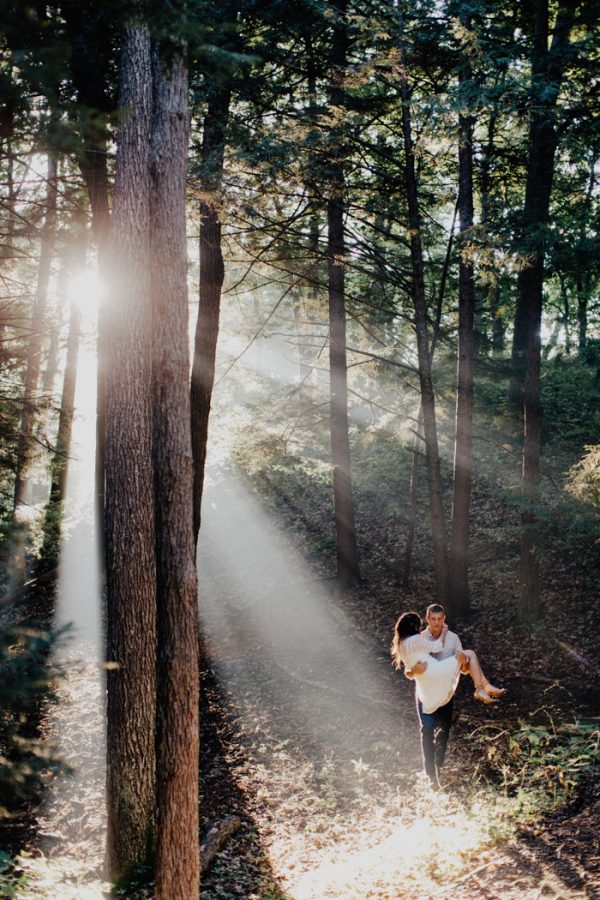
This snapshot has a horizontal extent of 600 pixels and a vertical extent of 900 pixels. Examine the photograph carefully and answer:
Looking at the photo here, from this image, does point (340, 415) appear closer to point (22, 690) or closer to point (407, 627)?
point (407, 627)

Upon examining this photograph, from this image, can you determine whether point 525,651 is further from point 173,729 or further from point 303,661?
point 173,729

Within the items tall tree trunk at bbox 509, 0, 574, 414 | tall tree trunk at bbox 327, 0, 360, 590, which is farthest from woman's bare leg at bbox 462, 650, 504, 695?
tall tree trunk at bbox 327, 0, 360, 590

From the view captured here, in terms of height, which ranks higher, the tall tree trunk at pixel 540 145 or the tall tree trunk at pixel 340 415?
the tall tree trunk at pixel 540 145

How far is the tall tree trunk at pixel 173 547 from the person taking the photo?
199 inches

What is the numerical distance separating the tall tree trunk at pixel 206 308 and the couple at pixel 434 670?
414 centimetres

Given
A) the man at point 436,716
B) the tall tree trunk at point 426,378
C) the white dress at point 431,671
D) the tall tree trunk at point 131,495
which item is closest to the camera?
the tall tree trunk at point 131,495

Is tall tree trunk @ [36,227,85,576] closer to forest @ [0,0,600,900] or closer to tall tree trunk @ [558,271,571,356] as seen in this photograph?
forest @ [0,0,600,900]

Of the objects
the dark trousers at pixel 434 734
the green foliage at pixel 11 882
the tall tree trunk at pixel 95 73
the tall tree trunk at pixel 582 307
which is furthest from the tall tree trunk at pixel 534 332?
the green foliage at pixel 11 882

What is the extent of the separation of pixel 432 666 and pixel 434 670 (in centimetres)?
5

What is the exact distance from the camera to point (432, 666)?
6457mm

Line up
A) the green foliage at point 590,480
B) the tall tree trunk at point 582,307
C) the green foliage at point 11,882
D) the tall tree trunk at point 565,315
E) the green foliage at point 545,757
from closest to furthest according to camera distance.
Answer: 1. the green foliage at point 11,882
2. the green foliage at point 545,757
3. the green foliage at point 590,480
4. the tall tree trunk at point 582,307
5. the tall tree trunk at point 565,315

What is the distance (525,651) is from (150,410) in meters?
8.07

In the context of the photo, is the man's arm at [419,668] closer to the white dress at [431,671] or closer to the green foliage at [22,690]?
the white dress at [431,671]

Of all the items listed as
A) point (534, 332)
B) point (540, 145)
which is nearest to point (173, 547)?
point (534, 332)
